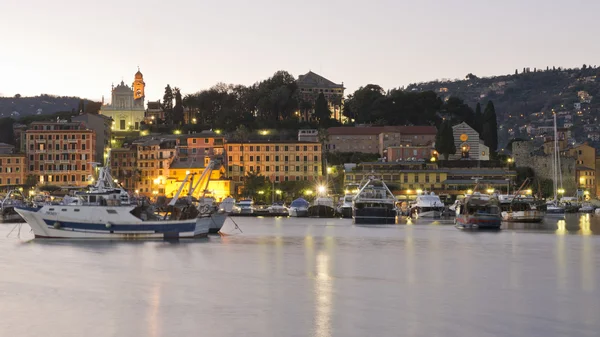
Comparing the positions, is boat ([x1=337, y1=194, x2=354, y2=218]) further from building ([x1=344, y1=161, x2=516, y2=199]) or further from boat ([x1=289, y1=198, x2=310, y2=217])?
building ([x1=344, y1=161, x2=516, y2=199])

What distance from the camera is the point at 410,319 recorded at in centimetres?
2844

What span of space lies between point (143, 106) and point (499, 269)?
145m

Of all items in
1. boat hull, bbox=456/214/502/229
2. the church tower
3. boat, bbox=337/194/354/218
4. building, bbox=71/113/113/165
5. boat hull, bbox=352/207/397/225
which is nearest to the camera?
boat hull, bbox=456/214/502/229

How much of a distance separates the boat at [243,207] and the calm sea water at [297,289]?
63012 millimetres

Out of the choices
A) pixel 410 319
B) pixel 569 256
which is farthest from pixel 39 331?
pixel 569 256

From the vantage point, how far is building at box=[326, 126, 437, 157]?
5871 inches

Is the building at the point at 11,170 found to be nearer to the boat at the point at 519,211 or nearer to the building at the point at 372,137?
the building at the point at 372,137

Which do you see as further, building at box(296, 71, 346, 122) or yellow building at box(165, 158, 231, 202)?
building at box(296, 71, 346, 122)

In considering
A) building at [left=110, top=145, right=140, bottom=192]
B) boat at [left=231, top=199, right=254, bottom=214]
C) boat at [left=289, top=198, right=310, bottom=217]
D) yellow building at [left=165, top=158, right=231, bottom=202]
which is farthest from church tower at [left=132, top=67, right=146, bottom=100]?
boat at [left=289, top=198, right=310, bottom=217]

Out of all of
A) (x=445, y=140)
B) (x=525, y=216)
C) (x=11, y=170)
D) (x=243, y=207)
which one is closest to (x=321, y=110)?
(x=445, y=140)

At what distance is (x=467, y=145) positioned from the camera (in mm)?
145875

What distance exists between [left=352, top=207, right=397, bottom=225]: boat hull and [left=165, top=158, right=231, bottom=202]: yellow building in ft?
138

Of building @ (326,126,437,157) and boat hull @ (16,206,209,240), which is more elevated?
building @ (326,126,437,157)

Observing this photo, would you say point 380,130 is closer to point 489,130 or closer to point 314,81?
point 489,130
